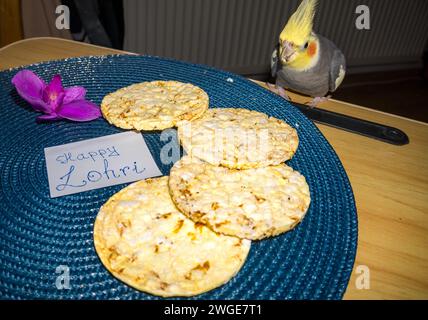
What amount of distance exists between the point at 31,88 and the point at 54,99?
0.27 ft

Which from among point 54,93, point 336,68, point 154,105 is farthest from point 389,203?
point 54,93

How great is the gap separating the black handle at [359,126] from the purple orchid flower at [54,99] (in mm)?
657

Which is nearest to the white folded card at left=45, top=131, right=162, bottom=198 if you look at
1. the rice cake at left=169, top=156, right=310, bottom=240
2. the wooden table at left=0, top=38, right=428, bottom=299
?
the rice cake at left=169, top=156, right=310, bottom=240

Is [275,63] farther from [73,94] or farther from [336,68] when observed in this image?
[73,94]

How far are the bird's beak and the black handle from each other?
19cm

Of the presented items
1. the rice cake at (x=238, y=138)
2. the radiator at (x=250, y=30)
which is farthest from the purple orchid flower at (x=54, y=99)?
the radiator at (x=250, y=30)

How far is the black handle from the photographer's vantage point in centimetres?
101

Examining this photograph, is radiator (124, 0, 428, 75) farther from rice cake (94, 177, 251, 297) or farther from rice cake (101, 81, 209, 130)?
rice cake (94, 177, 251, 297)

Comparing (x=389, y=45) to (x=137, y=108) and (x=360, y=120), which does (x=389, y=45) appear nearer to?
(x=360, y=120)

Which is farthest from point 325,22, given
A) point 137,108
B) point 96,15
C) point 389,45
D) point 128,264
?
point 128,264

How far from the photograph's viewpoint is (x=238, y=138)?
2.83ft
